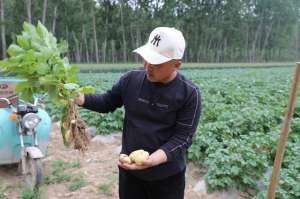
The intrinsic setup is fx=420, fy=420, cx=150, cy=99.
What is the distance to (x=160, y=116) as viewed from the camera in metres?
2.47

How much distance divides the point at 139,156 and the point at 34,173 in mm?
2485

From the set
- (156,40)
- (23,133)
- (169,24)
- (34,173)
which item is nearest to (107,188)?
(34,173)

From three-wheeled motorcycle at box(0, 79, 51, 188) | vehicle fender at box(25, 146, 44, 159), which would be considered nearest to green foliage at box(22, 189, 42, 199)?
three-wheeled motorcycle at box(0, 79, 51, 188)

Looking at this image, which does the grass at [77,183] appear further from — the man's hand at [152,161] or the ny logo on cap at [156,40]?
the ny logo on cap at [156,40]

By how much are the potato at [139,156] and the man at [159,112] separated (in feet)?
0.08

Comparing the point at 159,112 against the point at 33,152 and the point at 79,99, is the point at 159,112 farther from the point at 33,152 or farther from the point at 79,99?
the point at 33,152

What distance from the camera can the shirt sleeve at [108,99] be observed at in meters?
2.64

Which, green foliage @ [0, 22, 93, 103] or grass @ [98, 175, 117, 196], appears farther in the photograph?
grass @ [98, 175, 117, 196]

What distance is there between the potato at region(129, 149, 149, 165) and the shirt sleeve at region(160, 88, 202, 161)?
0.43 feet

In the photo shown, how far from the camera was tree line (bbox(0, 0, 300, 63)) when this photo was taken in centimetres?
3778

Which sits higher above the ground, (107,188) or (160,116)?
(160,116)

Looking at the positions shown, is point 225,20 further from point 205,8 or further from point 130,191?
point 130,191

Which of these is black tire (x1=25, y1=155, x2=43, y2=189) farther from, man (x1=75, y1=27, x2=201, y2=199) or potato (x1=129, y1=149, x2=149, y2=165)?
potato (x1=129, y1=149, x2=149, y2=165)

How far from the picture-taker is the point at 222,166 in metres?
4.55
